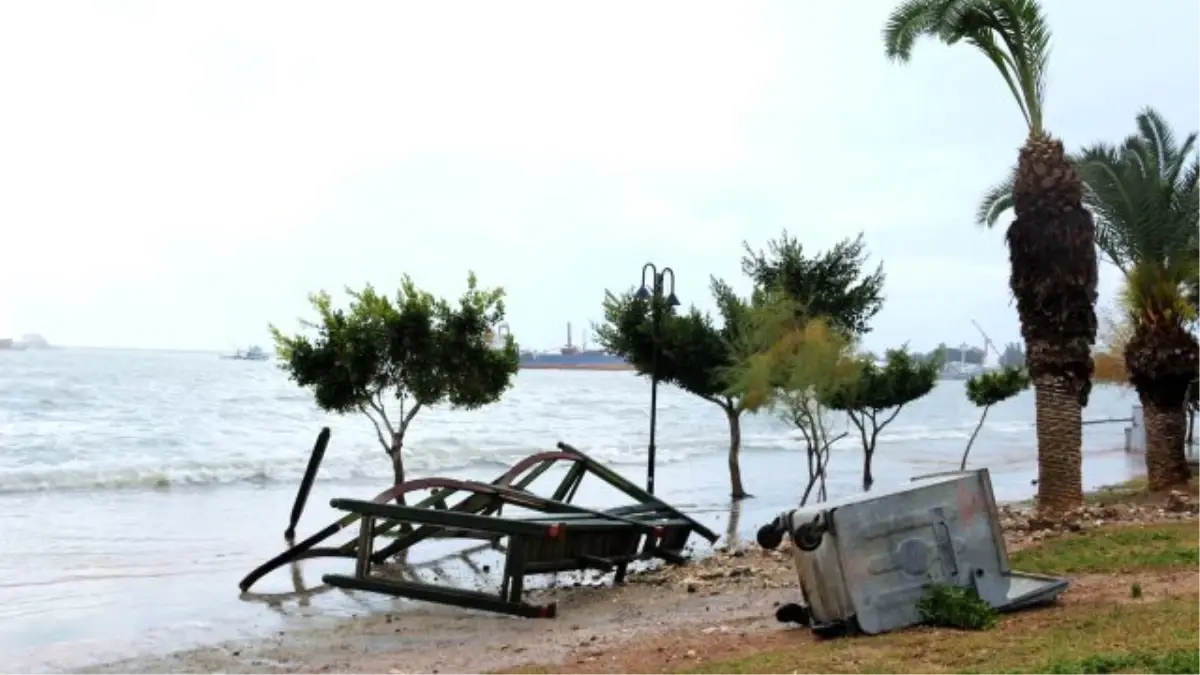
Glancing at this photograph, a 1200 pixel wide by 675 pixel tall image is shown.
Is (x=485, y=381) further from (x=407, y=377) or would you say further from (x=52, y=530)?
(x=52, y=530)

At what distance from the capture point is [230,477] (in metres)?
35.8

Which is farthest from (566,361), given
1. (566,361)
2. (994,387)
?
(994,387)

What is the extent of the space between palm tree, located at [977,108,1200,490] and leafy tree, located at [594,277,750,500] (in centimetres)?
1005

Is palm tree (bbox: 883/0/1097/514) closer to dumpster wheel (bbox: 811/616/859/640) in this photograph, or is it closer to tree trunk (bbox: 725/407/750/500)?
dumpster wheel (bbox: 811/616/859/640)

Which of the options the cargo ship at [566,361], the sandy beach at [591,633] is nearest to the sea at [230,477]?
the sandy beach at [591,633]

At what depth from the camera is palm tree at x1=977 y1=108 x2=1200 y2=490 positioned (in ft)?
65.4

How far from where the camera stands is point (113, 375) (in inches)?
4341

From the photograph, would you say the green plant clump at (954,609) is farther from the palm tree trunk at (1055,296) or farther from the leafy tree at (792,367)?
the leafy tree at (792,367)

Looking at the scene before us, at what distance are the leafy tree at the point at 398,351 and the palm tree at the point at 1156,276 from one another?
36.3 feet

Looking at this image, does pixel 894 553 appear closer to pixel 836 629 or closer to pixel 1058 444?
pixel 836 629

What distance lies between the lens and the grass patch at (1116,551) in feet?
34.5

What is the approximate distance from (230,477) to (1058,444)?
87.3 feet

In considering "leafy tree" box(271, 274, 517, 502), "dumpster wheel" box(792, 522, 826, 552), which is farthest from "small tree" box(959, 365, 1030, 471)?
"dumpster wheel" box(792, 522, 826, 552)

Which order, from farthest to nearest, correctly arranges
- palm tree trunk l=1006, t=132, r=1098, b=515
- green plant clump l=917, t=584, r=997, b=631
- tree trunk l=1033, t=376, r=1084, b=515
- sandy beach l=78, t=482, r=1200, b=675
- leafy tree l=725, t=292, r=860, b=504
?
leafy tree l=725, t=292, r=860, b=504
tree trunk l=1033, t=376, r=1084, b=515
palm tree trunk l=1006, t=132, r=1098, b=515
sandy beach l=78, t=482, r=1200, b=675
green plant clump l=917, t=584, r=997, b=631
